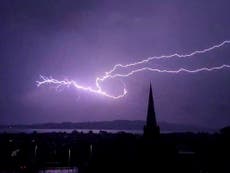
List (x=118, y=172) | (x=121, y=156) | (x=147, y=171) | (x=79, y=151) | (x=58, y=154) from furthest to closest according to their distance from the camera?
(x=79, y=151) → (x=58, y=154) → (x=121, y=156) → (x=118, y=172) → (x=147, y=171)

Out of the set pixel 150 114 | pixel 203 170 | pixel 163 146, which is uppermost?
pixel 150 114

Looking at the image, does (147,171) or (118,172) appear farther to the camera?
(118,172)

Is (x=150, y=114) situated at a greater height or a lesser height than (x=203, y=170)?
greater

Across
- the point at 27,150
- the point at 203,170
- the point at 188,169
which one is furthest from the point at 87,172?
the point at 27,150

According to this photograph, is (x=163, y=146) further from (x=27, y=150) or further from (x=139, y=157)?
(x=27, y=150)

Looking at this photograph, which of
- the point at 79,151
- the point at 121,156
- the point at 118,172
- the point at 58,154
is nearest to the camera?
the point at 118,172

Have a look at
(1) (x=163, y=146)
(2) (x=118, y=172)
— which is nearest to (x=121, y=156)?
(2) (x=118, y=172)

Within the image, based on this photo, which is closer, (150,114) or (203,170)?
(150,114)

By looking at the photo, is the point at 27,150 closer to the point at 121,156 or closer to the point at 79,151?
the point at 79,151

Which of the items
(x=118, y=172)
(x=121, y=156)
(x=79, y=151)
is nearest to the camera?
(x=118, y=172)
